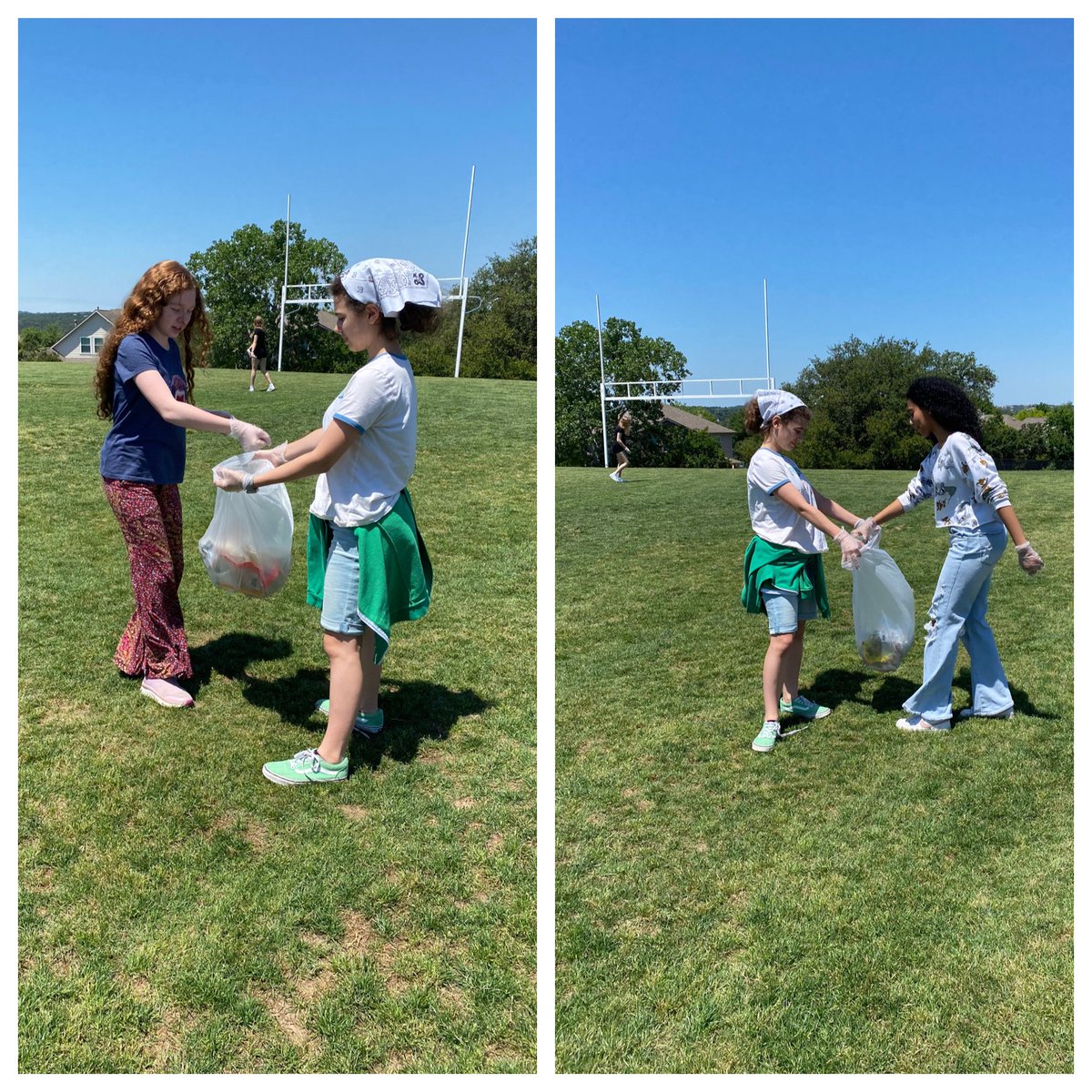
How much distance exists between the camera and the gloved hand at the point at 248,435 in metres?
3.15

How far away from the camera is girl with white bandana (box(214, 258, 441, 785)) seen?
109 inches

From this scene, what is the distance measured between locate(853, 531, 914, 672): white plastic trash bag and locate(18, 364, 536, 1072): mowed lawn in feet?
4.88

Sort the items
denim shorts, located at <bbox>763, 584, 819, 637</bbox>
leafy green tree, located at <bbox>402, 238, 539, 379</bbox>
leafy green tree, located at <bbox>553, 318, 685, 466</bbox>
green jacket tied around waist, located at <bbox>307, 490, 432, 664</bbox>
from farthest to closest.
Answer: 1. leafy green tree, located at <bbox>402, 238, 539, 379</bbox>
2. leafy green tree, located at <bbox>553, 318, 685, 466</bbox>
3. denim shorts, located at <bbox>763, 584, 819, 637</bbox>
4. green jacket tied around waist, located at <bbox>307, 490, 432, 664</bbox>

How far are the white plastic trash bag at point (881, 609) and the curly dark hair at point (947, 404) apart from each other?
1.80 feet

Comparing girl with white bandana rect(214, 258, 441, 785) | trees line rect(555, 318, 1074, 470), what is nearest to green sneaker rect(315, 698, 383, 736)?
girl with white bandana rect(214, 258, 441, 785)

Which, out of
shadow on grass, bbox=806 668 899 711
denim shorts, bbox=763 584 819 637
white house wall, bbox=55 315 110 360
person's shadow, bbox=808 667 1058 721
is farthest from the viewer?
white house wall, bbox=55 315 110 360

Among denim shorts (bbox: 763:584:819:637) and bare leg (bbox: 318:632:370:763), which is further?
denim shorts (bbox: 763:584:819:637)

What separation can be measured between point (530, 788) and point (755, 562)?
4.73ft

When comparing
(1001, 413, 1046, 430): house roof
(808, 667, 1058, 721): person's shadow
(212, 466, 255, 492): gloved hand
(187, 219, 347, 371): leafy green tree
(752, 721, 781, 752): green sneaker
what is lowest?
(752, 721, 781, 752): green sneaker

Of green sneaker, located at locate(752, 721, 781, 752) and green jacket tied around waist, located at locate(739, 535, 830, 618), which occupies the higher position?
green jacket tied around waist, located at locate(739, 535, 830, 618)

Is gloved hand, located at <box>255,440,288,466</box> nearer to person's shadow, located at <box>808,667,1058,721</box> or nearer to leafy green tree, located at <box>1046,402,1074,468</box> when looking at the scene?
person's shadow, located at <box>808,667,1058,721</box>

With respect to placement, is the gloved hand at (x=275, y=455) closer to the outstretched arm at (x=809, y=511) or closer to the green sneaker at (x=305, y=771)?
the green sneaker at (x=305, y=771)
